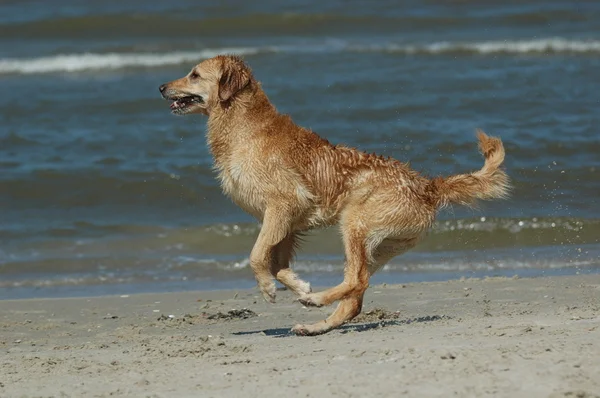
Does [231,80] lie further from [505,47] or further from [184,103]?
[505,47]

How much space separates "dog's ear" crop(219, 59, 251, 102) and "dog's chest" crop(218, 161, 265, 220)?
527 millimetres

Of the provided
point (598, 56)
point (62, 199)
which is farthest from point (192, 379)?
point (598, 56)

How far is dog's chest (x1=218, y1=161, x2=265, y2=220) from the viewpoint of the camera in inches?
288

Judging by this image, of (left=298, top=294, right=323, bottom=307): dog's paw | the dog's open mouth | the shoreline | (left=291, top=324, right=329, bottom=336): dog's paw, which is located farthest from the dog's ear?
the shoreline

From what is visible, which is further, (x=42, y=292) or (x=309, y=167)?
(x=42, y=292)

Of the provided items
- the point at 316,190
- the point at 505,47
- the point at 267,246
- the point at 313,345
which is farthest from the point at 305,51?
the point at 313,345

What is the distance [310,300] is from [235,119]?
1467 mm

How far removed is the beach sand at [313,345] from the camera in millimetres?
5016

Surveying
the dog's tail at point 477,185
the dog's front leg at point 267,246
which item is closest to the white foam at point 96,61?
the dog's front leg at point 267,246

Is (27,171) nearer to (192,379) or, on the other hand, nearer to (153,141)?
(153,141)

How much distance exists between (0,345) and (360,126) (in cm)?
829

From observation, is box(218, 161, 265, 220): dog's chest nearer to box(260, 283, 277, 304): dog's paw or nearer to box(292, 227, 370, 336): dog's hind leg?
box(260, 283, 277, 304): dog's paw

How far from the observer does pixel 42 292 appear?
951 centimetres

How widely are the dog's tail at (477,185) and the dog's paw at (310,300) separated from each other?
3.65 feet
